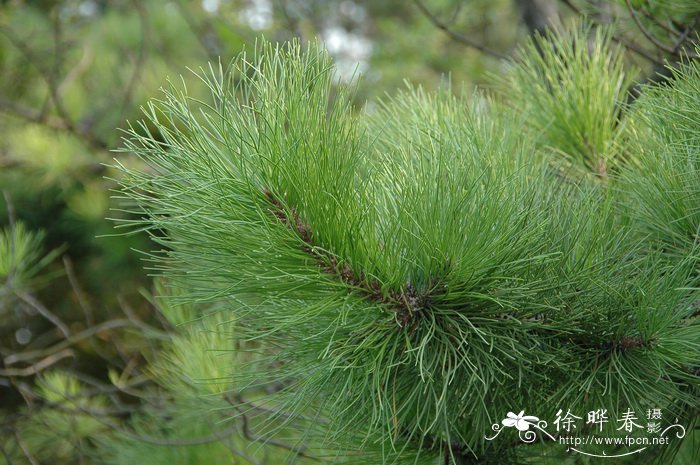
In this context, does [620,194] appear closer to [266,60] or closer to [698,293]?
[698,293]

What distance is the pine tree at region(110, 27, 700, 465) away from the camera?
0.47 m

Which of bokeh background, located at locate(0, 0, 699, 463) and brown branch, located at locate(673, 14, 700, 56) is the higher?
brown branch, located at locate(673, 14, 700, 56)

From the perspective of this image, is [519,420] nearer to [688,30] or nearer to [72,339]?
[688,30]

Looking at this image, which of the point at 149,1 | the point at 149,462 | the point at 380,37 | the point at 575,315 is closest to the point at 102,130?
the point at 149,462

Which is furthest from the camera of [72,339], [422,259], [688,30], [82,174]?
[82,174]

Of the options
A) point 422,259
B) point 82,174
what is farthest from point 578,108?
point 82,174

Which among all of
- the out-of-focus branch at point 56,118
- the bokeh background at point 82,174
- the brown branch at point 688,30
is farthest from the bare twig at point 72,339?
the brown branch at point 688,30

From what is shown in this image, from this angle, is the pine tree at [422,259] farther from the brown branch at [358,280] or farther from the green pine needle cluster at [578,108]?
the green pine needle cluster at [578,108]

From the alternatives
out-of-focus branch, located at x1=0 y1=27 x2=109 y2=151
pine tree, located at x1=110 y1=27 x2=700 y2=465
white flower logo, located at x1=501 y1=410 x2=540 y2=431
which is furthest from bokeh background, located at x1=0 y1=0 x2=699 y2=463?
white flower logo, located at x1=501 y1=410 x2=540 y2=431

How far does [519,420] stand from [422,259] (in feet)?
0.57

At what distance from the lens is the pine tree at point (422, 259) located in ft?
1.55

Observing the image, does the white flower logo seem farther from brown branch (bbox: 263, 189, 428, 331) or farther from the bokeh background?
the bokeh background

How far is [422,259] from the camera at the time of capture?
0.49 m

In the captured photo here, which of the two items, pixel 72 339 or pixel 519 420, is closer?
pixel 519 420
